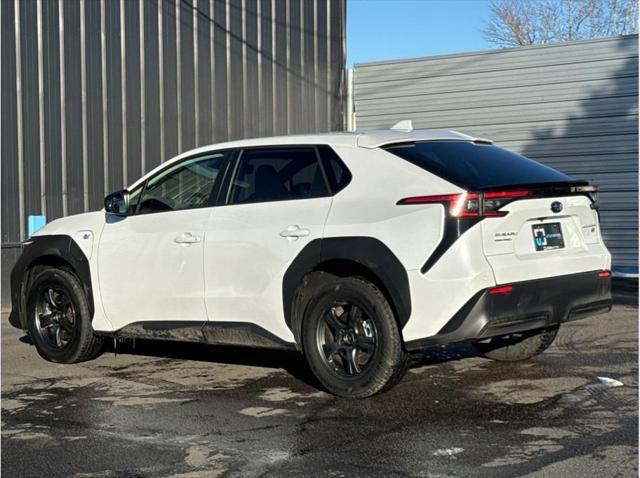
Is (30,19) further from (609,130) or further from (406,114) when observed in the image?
(609,130)

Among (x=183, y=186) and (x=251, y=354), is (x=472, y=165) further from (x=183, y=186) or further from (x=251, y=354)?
(x=251, y=354)

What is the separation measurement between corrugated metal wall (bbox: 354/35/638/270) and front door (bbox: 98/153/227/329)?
36.4ft

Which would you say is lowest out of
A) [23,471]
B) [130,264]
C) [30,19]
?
[23,471]

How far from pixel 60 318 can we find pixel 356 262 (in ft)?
10.3

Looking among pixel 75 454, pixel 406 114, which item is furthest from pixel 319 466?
pixel 406 114

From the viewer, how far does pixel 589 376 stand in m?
6.66

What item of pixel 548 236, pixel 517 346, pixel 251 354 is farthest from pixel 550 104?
pixel 548 236

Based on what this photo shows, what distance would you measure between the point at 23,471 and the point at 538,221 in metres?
3.40

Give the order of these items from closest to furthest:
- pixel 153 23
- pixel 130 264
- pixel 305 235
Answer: pixel 305 235, pixel 130 264, pixel 153 23

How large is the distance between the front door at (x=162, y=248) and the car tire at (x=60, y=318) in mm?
329

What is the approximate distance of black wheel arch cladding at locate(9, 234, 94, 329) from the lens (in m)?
7.54

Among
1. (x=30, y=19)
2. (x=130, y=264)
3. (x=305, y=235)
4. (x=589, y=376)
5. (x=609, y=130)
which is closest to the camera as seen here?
(x=305, y=235)

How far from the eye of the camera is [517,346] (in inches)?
286

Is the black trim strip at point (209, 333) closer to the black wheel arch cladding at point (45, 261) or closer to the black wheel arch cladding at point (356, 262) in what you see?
the black wheel arch cladding at point (356, 262)
